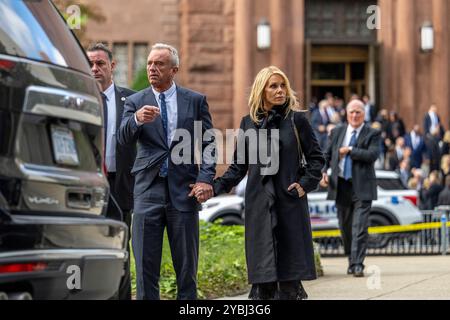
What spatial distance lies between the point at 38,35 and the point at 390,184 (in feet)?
60.0

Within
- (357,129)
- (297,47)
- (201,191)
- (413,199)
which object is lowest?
(413,199)

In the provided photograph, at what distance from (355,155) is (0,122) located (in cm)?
933

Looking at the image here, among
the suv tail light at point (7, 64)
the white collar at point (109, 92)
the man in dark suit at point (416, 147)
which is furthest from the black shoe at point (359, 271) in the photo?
the man in dark suit at point (416, 147)

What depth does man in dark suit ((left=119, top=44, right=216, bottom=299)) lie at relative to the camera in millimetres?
9305

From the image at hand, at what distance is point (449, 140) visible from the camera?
32.3 meters

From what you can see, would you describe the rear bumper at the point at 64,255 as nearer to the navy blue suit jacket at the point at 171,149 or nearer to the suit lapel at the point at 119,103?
the navy blue suit jacket at the point at 171,149

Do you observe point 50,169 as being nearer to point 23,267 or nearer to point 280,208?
point 23,267

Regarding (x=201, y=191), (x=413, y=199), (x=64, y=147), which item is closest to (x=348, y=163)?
(x=201, y=191)

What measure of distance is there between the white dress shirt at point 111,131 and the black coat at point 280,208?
83 centimetres

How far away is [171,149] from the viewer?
9391mm

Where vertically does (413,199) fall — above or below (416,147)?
below

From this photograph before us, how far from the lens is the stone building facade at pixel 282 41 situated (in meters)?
35.8
